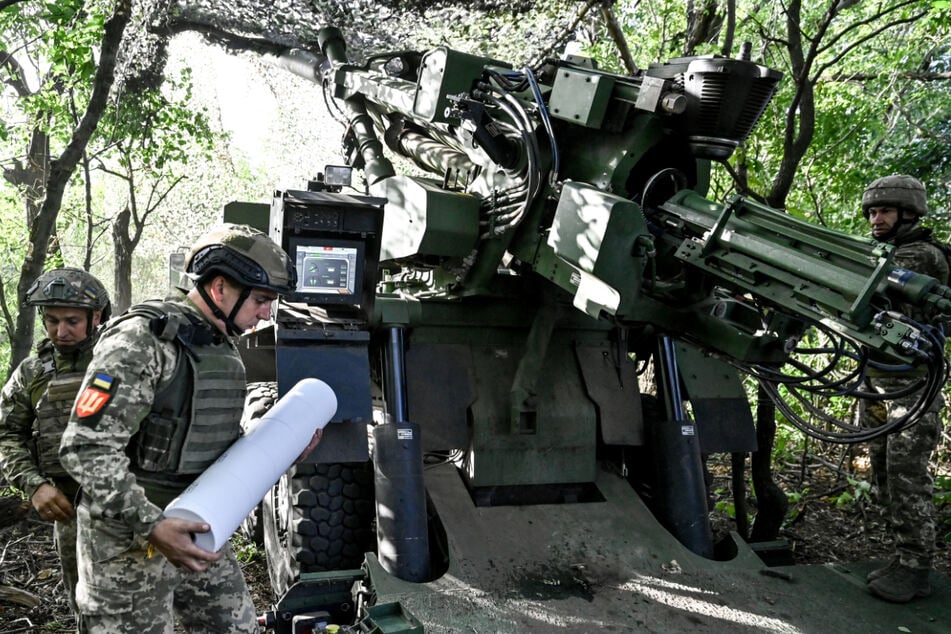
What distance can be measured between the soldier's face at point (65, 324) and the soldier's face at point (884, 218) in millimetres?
4280

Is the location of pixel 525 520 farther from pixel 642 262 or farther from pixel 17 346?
pixel 17 346

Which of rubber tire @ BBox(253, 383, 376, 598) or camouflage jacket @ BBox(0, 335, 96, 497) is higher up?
camouflage jacket @ BBox(0, 335, 96, 497)

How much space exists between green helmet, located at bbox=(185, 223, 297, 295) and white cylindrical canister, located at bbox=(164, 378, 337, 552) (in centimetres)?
44

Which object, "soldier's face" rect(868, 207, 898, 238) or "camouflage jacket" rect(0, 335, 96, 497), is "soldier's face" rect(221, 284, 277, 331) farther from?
"soldier's face" rect(868, 207, 898, 238)

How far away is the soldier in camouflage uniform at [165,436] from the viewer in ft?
8.28

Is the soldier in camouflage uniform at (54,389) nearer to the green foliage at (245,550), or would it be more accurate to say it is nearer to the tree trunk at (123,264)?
the green foliage at (245,550)

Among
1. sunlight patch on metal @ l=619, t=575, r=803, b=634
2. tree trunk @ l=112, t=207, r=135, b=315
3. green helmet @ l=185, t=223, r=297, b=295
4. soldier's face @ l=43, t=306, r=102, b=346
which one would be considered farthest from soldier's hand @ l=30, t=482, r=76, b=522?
tree trunk @ l=112, t=207, r=135, b=315

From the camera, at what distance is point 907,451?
4684mm

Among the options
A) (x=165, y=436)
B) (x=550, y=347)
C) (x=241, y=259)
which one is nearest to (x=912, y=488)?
(x=550, y=347)

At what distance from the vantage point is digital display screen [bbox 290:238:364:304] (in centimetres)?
446

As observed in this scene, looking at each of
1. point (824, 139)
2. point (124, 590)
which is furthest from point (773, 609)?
point (824, 139)

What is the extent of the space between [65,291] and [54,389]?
0.44 m

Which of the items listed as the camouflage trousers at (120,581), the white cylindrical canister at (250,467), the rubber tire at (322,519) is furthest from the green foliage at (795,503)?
the camouflage trousers at (120,581)

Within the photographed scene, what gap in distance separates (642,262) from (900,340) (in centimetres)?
113
